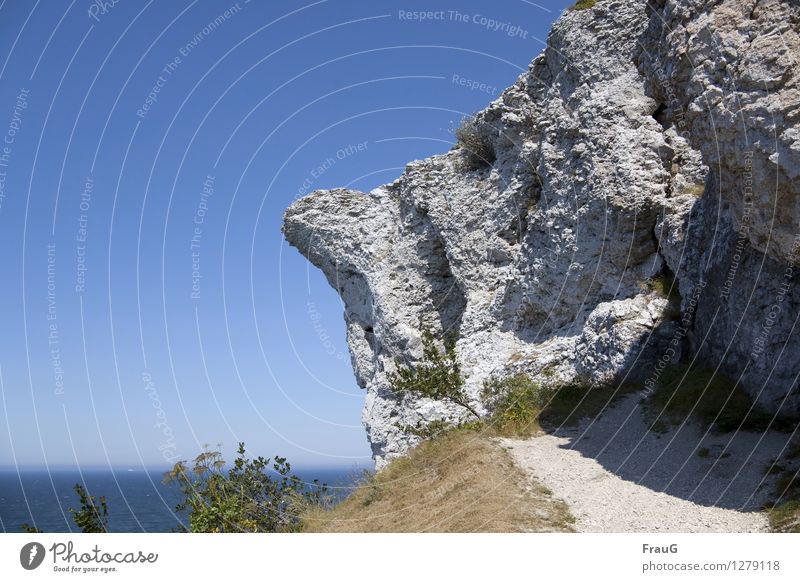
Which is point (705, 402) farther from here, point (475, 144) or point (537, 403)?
point (475, 144)

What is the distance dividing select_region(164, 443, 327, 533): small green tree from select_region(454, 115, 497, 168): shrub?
1692 cm

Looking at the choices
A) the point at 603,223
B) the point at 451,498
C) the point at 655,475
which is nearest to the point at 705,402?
A: the point at 655,475

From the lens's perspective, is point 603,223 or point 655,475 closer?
point 655,475

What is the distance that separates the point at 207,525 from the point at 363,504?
3.41 meters

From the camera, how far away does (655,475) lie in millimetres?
12680

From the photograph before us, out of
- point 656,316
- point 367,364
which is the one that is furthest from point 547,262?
point 367,364

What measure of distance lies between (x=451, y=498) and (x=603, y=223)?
1321 cm

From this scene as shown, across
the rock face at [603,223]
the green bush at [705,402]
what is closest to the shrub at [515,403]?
the rock face at [603,223]

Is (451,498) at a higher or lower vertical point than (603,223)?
lower

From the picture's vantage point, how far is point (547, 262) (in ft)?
76.9
